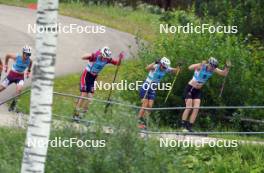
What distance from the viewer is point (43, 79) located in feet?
30.6

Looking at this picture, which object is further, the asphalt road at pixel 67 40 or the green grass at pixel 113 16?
the green grass at pixel 113 16

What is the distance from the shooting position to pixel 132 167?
1073 cm

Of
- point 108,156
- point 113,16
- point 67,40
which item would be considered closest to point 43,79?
point 108,156

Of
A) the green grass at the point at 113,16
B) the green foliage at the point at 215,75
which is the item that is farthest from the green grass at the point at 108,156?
the green grass at the point at 113,16

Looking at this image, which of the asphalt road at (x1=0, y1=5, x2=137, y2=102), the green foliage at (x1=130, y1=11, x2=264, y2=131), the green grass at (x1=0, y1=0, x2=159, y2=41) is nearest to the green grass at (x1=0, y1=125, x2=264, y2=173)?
the green foliage at (x1=130, y1=11, x2=264, y2=131)

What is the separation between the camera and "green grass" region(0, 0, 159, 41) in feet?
110

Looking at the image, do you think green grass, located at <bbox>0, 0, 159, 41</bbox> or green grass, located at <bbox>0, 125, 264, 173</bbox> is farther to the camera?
green grass, located at <bbox>0, 0, 159, 41</bbox>

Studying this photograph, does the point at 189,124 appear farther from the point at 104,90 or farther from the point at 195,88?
the point at 104,90

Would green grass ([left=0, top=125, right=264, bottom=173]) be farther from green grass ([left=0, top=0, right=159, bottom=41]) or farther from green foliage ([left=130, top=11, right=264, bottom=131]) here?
green grass ([left=0, top=0, right=159, bottom=41])

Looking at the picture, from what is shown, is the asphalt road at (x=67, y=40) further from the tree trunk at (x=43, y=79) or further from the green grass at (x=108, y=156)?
the tree trunk at (x=43, y=79)

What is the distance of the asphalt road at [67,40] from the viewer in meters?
27.5

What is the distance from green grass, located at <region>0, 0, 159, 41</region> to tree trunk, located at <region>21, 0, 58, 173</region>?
21710mm

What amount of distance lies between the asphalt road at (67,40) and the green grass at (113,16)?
0.74 m

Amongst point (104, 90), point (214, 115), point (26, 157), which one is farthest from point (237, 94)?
point (26, 157)
